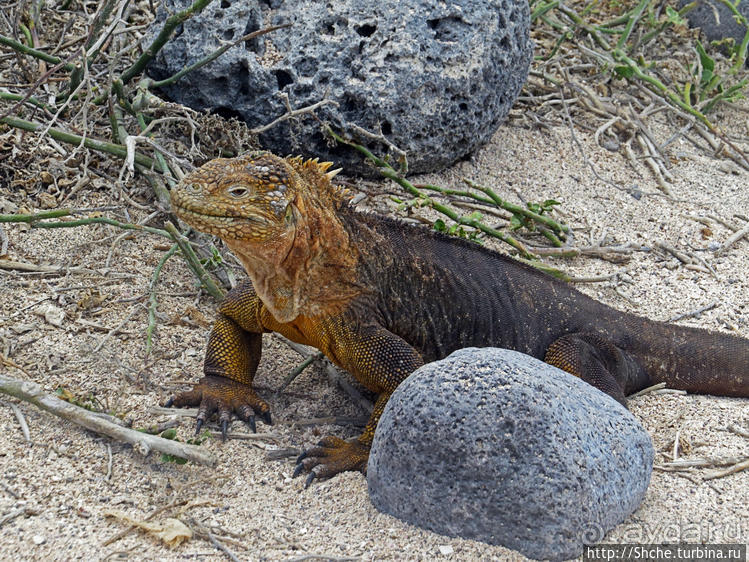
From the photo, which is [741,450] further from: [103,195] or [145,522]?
[103,195]

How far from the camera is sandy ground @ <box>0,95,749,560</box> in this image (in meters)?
3.04

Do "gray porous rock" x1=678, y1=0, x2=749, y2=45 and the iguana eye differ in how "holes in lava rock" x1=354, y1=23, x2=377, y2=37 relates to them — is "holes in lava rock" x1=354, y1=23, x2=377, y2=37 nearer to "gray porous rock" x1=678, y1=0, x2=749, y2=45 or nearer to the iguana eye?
the iguana eye

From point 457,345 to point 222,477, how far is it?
144 cm

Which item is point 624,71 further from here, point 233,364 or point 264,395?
point 233,364

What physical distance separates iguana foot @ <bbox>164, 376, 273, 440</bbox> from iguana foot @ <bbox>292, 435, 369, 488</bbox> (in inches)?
15.4

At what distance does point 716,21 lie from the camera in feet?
26.3

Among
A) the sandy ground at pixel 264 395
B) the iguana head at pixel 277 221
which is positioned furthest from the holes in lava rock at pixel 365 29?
the iguana head at pixel 277 221

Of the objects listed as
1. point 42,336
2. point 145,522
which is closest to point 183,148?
point 42,336

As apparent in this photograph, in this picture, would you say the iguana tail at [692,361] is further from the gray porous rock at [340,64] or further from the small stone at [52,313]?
the small stone at [52,313]

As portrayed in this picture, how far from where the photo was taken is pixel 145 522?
3004 mm

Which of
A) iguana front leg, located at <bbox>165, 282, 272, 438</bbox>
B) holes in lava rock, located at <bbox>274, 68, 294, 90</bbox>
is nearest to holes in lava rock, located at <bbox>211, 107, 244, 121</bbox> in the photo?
holes in lava rock, located at <bbox>274, 68, 294, 90</bbox>

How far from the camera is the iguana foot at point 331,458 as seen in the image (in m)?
3.52

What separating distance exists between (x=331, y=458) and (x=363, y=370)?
45 cm

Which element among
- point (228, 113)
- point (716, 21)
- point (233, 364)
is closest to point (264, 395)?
point (233, 364)
